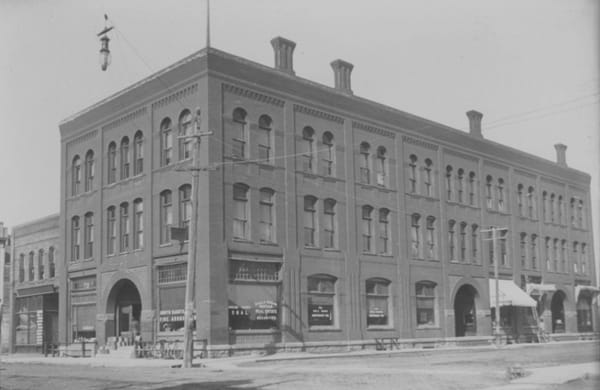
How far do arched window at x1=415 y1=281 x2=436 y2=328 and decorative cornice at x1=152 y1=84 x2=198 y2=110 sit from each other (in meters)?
18.3

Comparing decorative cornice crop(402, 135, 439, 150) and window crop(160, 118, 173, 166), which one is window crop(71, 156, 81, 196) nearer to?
→ window crop(160, 118, 173, 166)

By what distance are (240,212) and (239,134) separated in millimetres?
3696

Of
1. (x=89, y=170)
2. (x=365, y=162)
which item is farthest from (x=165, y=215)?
(x=365, y=162)

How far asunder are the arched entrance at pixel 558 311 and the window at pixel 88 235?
34703 mm

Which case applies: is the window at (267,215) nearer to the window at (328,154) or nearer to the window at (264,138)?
the window at (264,138)

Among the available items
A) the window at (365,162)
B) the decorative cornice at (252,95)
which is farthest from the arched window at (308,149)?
the window at (365,162)

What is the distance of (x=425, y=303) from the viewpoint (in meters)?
45.4

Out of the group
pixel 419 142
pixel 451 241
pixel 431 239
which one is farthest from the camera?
pixel 451 241

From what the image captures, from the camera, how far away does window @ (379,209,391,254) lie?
43.0 metres

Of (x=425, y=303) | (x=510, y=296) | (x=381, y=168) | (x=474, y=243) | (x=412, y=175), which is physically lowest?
(x=425, y=303)

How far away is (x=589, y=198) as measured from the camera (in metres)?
64.1

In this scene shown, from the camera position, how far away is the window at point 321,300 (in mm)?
37875

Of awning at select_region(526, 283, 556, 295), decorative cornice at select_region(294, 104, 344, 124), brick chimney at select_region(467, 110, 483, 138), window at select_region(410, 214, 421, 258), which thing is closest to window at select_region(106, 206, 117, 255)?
decorative cornice at select_region(294, 104, 344, 124)

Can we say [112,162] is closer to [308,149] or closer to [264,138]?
[264,138]
